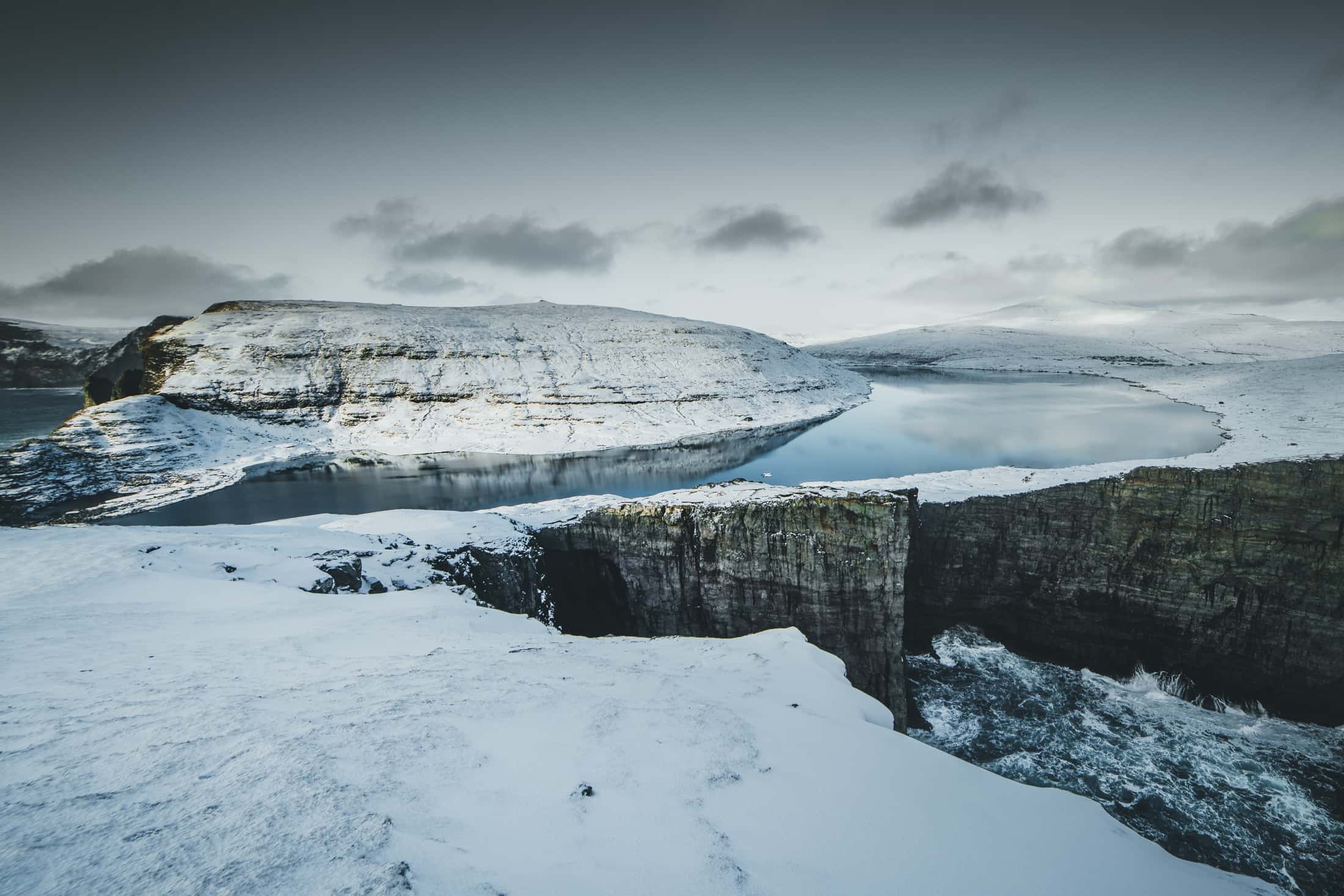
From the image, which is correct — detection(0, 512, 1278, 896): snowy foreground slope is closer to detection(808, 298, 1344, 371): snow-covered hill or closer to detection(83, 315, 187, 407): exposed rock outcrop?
detection(83, 315, 187, 407): exposed rock outcrop

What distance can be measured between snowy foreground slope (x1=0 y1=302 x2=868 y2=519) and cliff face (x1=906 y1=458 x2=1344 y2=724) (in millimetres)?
33486

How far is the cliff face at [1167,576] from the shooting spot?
16.7 metres

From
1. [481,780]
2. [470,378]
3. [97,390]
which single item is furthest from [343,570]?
[97,390]

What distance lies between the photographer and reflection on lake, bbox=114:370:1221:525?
33.0 metres

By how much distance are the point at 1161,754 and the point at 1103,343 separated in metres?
168

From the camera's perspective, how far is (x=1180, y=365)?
99312 millimetres

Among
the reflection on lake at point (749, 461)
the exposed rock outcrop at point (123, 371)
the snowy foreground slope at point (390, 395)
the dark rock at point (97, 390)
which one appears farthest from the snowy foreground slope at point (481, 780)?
the dark rock at point (97, 390)

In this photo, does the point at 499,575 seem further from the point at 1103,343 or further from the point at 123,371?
the point at 1103,343

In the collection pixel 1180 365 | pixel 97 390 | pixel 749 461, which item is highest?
pixel 1180 365

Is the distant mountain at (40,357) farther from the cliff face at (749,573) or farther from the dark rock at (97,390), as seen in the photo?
the cliff face at (749,573)

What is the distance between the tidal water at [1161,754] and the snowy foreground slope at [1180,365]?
6.88m

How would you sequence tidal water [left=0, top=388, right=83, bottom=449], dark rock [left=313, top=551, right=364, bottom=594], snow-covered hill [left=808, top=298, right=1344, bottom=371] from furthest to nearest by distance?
snow-covered hill [left=808, top=298, right=1344, bottom=371]
tidal water [left=0, top=388, right=83, bottom=449]
dark rock [left=313, top=551, right=364, bottom=594]

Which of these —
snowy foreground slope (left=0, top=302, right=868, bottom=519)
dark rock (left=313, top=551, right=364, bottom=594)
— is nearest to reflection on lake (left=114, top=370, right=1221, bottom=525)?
snowy foreground slope (left=0, top=302, right=868, bottom=519)

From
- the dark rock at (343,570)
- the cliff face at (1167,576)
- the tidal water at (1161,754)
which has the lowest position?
the tidal water at (1161,754)
